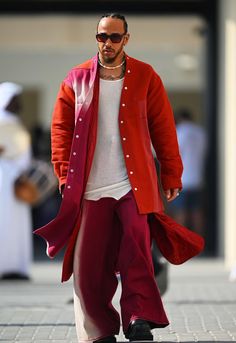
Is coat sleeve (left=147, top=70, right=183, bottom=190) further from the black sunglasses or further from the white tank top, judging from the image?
the black sunglasses

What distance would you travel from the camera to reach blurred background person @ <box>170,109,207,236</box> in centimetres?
1656

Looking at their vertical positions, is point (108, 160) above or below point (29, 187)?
above

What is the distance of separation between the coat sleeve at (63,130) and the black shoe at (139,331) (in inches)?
36.4

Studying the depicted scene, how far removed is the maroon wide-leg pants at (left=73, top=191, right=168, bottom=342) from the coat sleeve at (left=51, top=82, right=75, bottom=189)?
27 cm

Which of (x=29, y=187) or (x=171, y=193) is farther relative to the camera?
(x=29, y=187)

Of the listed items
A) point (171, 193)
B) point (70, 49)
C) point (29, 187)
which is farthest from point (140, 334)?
point (70, 49)

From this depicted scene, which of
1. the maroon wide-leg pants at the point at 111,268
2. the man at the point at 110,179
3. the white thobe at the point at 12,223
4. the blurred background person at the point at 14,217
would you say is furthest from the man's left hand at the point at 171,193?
the white thobe at the point at 12,223

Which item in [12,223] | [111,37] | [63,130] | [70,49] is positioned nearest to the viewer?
[111,37]

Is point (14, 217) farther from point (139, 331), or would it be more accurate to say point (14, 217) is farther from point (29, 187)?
point (139, 331)

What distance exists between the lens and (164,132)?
721 centimetres

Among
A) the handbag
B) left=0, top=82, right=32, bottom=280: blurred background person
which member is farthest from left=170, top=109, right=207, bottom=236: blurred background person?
left=0, top=82, right=32, bottom=280: blurred background person

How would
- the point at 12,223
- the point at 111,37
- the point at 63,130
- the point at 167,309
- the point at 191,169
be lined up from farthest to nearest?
the point at 191,169 → the point at 12,223 → the point at 167,309 → the point at 63,130 → the point at 111,37

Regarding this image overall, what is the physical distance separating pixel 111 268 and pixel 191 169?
9552 millimetres

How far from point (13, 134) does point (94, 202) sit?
18.1 ft
